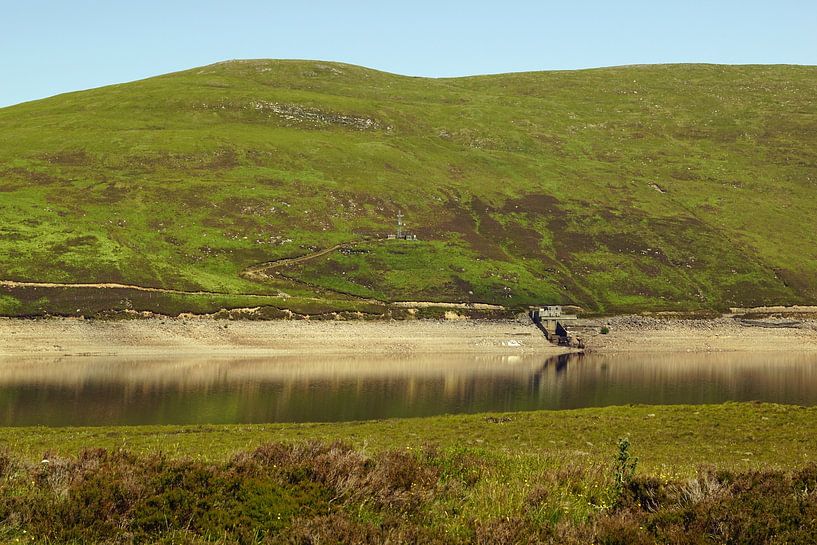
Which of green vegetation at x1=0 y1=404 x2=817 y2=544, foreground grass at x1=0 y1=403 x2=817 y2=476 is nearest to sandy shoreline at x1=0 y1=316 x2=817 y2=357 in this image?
foreground grass at x1=0 y1=403 x2=817 y2=476

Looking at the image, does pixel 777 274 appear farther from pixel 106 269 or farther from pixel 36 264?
pixel 36 264

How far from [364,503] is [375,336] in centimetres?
9183

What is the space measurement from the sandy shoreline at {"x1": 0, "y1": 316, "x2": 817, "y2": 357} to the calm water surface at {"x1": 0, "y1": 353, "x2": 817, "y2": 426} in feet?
16.7

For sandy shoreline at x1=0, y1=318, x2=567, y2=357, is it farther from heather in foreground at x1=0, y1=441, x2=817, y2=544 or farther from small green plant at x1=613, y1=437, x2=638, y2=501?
small green plant at x1=613, y1=437, x2=638, y2=501

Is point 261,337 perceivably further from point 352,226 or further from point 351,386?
point 352,226

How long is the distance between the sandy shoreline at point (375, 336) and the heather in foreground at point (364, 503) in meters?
80.2

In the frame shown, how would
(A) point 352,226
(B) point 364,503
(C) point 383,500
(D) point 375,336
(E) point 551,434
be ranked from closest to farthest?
(B) point 364,503
(C) point 383,500
(E) point 551,434
(D) point 375,336
(A) point 352,226

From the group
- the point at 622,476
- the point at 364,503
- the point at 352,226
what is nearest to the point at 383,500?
the point at 364,503

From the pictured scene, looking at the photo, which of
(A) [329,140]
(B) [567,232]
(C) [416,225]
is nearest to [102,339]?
(C) [416,225]

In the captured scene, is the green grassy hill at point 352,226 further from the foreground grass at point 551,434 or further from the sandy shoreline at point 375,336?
the foreground grass at point 551,434

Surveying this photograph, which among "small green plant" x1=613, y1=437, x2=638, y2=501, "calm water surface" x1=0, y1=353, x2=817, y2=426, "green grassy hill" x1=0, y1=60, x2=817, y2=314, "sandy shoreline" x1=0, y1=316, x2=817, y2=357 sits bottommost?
"calm water surface" x1=0, y1=353, x2=817, y2=426

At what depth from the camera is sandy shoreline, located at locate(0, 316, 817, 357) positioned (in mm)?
91375

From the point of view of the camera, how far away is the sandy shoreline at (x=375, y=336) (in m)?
91.4

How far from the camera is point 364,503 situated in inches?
531
